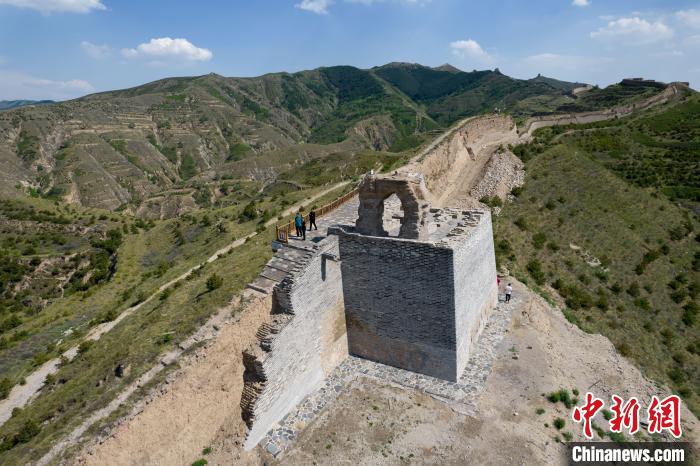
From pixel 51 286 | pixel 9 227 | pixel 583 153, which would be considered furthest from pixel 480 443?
pixel 9 227

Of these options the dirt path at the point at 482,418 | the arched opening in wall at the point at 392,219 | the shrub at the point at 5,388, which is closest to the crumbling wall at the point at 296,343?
the dirt path at the point at 482,418

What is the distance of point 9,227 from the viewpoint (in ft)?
139

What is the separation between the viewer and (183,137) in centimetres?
12388

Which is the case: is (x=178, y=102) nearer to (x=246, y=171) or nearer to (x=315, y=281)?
(x=246, y=171)

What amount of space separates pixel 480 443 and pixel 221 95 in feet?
605

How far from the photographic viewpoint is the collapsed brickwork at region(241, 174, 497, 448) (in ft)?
42.8

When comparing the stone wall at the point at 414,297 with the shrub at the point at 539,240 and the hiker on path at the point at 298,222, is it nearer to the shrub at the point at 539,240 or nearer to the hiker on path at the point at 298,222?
the hiker on path at the point at 298,222

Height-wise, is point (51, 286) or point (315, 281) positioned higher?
point (315, 281)

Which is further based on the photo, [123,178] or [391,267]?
[123,178]

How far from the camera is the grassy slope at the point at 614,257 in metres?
22.2

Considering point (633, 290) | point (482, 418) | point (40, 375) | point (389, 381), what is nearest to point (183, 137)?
point (40, 375)

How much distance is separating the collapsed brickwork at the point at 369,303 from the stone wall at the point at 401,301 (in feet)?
0.12

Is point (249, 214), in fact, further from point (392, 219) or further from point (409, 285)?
point (409, 285)

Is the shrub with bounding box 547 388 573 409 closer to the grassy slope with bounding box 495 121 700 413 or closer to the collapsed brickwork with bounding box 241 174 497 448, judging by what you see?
the collapsed brickwork with bounding box 241 174 497 448
